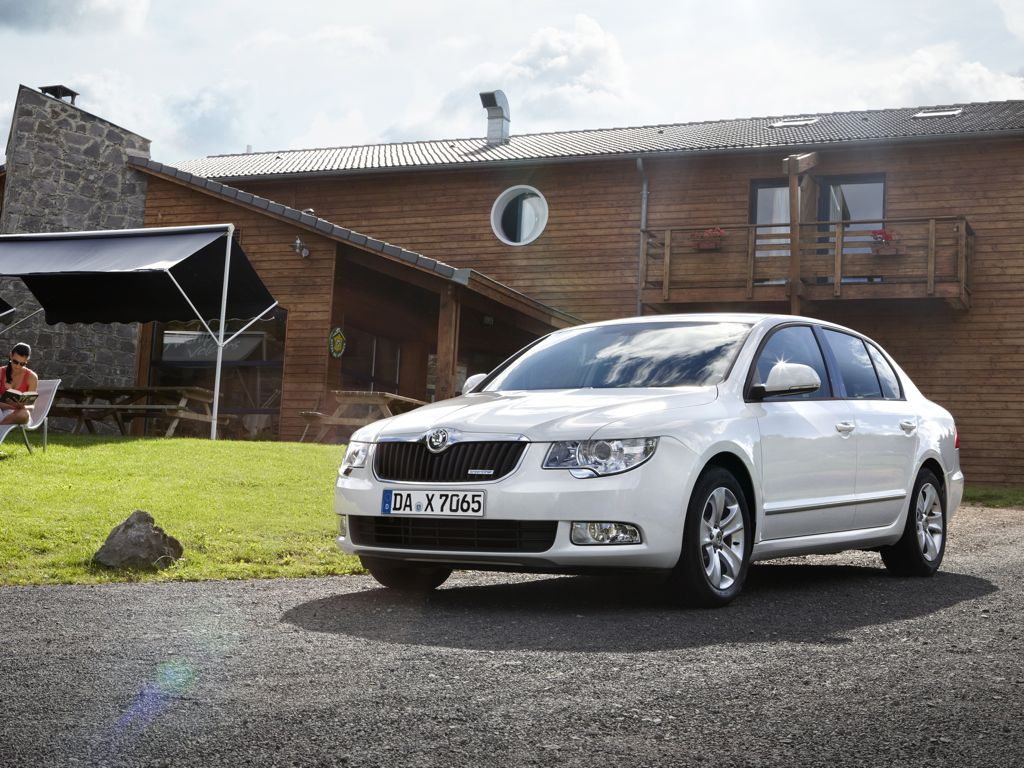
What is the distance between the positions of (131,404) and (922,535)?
1319cm

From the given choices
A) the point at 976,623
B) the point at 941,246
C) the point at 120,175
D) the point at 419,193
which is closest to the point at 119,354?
the point at 120,175

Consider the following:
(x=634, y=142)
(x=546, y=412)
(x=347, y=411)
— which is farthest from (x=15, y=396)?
(x=634, y=142)

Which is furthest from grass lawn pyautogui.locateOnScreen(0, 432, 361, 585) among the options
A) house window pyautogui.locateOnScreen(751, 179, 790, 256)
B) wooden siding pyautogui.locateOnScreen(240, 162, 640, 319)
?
house window pyautogui.locateOnScreen(751, 179, 790, 256)

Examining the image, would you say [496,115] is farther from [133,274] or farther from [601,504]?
[601,504]

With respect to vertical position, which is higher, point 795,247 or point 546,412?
point 795,247

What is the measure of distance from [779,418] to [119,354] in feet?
57.5

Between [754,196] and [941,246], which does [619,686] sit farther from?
[754,196]

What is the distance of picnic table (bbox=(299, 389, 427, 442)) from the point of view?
1748 cm

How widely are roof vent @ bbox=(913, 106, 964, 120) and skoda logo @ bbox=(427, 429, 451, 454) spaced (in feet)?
66.8

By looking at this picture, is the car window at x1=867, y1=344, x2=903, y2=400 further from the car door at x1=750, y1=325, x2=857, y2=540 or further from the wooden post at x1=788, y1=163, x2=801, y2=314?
the wooden post at x1=788, y1=163, x2=801, y2=314

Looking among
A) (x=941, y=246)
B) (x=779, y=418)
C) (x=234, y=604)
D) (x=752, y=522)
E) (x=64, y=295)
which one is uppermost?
(x=941, y=246)

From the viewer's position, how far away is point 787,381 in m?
6.70

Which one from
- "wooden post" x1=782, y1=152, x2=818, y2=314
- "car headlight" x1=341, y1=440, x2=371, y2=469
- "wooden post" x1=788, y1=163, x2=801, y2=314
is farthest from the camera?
"wooden post" x1=788, y1=163, x2=801, y2=314

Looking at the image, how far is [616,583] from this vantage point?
7.47m
